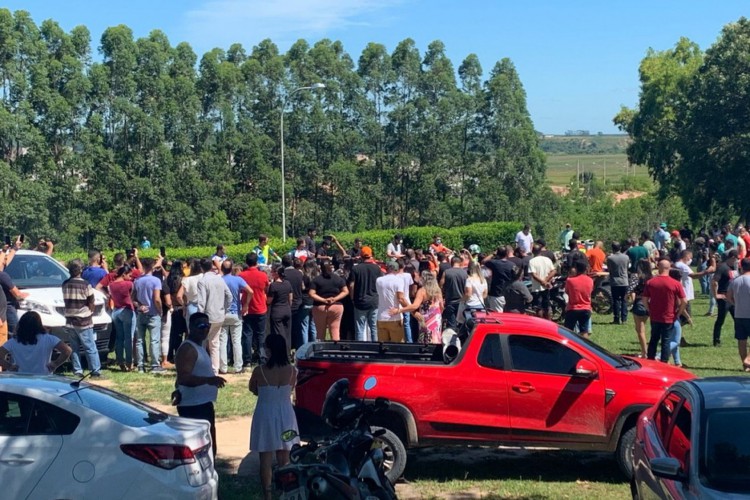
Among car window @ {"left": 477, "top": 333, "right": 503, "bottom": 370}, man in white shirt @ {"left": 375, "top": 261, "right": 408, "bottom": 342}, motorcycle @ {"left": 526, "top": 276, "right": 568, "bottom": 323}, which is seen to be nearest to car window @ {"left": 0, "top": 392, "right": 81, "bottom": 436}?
car window @ {"left": 477, "top": 333, "right": 503, "bottom": 370}

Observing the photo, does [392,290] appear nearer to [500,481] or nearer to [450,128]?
[500,481]

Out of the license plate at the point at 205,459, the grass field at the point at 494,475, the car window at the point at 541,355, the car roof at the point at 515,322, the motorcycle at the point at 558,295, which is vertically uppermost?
the car roof at the point at 515,322

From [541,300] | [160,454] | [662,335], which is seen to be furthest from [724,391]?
[541,300]

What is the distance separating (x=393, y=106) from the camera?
161ft

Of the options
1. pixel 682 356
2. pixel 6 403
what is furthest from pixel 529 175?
pixel 6 403

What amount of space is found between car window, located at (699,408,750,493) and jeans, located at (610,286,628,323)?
1414 cm

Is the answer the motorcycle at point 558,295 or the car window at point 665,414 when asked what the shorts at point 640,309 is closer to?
→ the motorcycle at point 558,295

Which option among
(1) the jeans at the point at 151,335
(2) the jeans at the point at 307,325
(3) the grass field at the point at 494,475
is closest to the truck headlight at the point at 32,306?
(1) the jeans at the point at 151,335

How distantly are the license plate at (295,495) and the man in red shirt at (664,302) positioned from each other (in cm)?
914

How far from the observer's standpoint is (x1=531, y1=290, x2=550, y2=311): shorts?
19.6m

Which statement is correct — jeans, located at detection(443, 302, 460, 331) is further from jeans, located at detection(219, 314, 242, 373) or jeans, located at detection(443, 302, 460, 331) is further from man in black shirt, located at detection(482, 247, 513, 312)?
jeans, located at detection(219, 314, 242, 373)

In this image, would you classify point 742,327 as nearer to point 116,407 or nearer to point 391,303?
point 391,303

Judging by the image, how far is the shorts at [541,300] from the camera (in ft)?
64.2

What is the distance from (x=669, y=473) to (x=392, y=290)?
899cm
